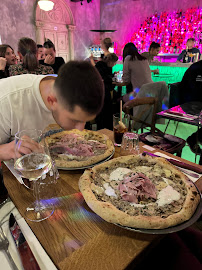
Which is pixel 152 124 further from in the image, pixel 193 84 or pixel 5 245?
pixel 5 245

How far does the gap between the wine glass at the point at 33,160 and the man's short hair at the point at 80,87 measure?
281mm

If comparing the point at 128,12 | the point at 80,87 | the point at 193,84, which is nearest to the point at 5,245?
the point at 80,87

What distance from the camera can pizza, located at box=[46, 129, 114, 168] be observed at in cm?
111

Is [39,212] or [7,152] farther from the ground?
[7,152]

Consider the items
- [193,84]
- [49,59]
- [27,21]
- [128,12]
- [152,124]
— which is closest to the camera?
[152,124]

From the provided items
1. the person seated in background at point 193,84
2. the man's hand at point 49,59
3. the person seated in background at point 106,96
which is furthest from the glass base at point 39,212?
the person seated in background at point 193,84

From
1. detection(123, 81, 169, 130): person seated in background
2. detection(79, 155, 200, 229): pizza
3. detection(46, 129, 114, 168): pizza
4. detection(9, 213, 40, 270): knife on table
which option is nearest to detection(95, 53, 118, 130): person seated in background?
detection(123, 81, 169, 130): person seated in background

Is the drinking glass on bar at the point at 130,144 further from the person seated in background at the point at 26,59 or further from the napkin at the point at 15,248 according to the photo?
the person seated in background at the point at 26,59

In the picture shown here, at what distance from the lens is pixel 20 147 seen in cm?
74

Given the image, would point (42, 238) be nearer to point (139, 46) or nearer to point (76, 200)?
point (76, 200)

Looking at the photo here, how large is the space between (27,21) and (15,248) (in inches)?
329

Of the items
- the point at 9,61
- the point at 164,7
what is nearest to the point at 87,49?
the point at 164,7

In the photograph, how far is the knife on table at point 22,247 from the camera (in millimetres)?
584

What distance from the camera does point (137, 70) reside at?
3816mm
